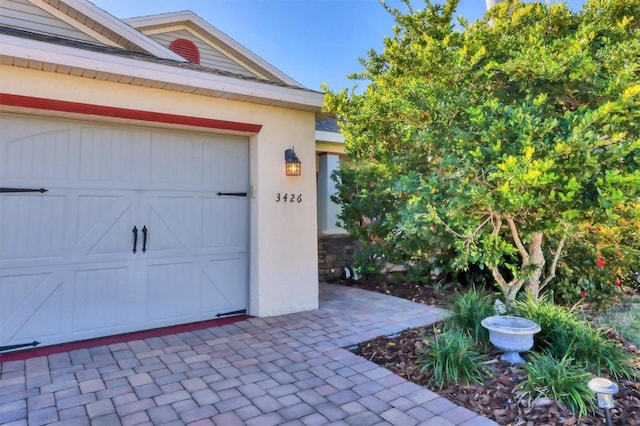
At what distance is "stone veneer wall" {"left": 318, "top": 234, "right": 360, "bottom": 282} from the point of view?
7.88 meters

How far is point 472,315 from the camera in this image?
4.12m

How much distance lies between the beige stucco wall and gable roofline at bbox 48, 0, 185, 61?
6.18 ft

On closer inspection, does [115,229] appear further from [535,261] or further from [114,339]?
[535,261]

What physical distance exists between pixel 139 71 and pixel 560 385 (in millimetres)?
4993

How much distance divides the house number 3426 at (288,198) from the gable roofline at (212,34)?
2.94 m

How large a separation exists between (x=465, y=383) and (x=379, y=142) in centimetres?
310

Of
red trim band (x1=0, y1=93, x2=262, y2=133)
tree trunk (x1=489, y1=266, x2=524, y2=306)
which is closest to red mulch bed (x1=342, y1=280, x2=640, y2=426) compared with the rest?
tree trunk (x1=489, y1=266, x2=524, y2=306)

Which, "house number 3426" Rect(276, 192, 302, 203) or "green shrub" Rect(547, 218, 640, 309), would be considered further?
"green shrub" Rect(547, 218, 640, 309)

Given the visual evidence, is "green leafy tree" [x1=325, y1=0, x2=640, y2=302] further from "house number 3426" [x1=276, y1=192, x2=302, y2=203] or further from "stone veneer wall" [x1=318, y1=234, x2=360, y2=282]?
"stone veneer wall" [x1=318, y1=234, x2=360, y2=282]

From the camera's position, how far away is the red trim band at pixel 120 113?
3811 millimetres

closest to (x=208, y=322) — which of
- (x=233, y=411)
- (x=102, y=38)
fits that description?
(x=233, y=411)

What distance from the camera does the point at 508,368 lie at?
3.41m

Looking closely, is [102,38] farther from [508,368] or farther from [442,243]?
[508,368]

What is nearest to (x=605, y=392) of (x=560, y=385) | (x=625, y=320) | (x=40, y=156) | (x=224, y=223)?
(x=560, y=385)
